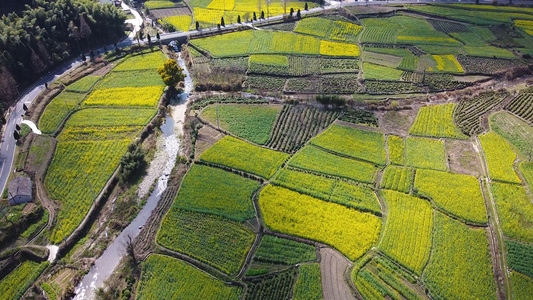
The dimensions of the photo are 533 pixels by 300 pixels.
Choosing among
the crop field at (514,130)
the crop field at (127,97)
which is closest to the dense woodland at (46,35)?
the crop field at (127,97)

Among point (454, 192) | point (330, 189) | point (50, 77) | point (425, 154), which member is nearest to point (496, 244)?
point (454, 192)

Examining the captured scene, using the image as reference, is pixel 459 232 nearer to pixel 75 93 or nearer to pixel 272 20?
pixel 75 93

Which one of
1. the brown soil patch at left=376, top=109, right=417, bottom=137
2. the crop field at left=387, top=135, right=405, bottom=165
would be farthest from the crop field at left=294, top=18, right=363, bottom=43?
the crop field at left=387, top=135, right=405, bottom=165

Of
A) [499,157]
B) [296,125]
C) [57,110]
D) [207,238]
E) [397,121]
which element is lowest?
[207,238]

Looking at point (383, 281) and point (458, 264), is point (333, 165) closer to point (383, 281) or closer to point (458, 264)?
point (383, 281)

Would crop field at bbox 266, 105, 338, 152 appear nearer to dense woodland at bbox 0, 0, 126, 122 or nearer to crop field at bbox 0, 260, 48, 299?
crop field at bbox 0, 260, 48, 299

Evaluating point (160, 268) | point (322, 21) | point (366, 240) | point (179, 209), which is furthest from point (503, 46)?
point (160, 268)
